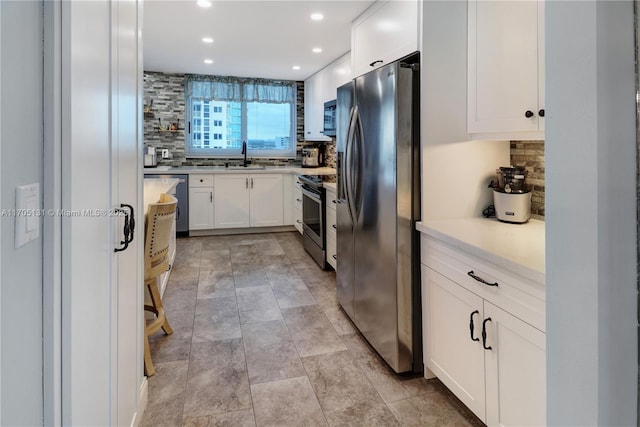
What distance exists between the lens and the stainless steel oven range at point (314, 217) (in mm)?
4090

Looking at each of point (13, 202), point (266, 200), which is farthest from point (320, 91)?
point (13, 202)

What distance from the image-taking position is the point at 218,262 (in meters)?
4.36

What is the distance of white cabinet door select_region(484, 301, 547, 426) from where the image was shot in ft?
4.42

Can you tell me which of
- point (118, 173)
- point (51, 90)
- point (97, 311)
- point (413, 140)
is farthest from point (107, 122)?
point (413, 140)

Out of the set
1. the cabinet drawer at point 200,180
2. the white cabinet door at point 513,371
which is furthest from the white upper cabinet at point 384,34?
the cabinet drawer at point 200,180

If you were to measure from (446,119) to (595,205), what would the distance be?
1.55m

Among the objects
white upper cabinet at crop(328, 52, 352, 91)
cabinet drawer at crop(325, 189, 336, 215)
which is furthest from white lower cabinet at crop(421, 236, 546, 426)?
white upper cabinet at crop(328, 52, 352, 91)

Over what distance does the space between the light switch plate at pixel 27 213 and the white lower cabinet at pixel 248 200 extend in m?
4.86

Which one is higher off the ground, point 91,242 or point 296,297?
point 91,242

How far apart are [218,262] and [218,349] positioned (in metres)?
2.01

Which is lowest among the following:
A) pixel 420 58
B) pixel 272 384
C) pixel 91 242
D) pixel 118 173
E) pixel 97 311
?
pixel 272 384

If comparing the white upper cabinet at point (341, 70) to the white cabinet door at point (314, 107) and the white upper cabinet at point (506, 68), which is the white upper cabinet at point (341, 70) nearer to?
the white cabinet door at point (314, 107)

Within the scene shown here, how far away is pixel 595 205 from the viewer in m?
0.60

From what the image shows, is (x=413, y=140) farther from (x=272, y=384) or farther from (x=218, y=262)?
(x=218, y=262)
